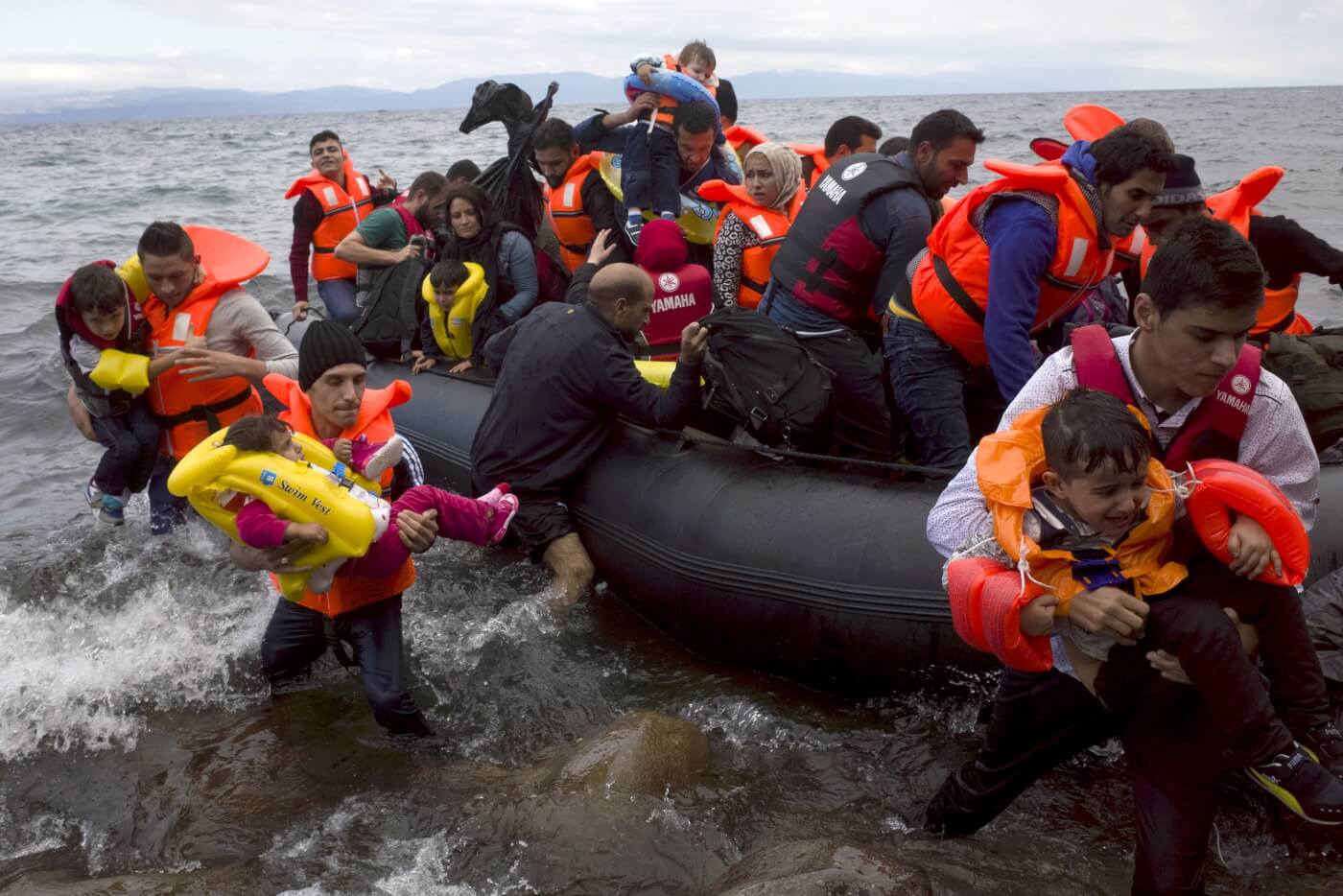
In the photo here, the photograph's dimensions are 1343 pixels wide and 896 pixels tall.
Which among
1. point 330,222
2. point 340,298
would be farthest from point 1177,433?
point 330,222

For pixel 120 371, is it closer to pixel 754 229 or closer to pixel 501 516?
pixel 501 516

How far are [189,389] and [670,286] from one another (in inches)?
89.4

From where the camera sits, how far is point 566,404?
462 cm

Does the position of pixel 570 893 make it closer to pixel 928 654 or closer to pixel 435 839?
pixel 435 839

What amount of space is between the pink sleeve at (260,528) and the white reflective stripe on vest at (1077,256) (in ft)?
8.59

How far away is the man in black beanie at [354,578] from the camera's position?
368 cm

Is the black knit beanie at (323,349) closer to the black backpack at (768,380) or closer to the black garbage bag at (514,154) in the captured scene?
the black backpack at (768,380)

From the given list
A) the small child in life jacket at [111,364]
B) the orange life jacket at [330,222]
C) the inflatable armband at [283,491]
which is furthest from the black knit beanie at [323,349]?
the orange life jacket at [330,222]

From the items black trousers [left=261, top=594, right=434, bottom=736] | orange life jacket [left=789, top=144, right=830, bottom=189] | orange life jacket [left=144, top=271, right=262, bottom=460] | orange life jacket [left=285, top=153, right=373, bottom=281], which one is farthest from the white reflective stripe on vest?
orange life jacket [left=285, top=153, right=373, bottom=281]

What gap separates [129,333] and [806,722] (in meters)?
3.28

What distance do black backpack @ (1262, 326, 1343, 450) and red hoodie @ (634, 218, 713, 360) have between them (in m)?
2.54

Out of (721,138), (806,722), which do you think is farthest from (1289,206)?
(806,722)

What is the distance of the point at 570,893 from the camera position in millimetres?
3121

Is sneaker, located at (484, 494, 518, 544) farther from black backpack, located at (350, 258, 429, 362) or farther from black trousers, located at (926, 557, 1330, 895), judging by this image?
black backpack, located at (350, 258, 429, 362)
